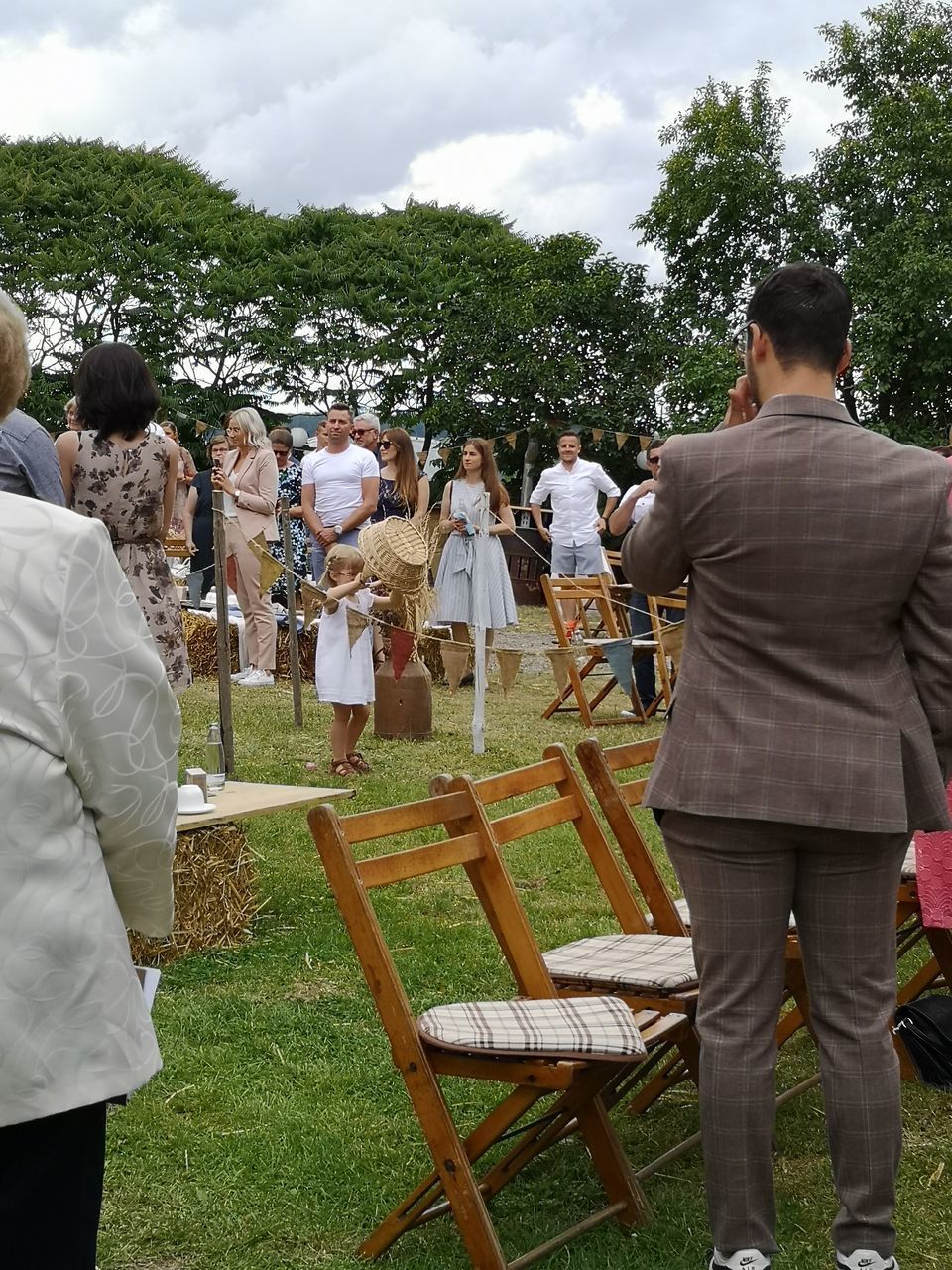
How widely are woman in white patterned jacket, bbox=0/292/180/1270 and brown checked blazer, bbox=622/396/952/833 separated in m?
1.16

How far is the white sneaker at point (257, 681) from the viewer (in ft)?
37.7

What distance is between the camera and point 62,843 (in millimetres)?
1862

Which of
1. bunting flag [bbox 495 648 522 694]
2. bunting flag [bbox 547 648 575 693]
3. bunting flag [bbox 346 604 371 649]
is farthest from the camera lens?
bunting flag [bbox 547 648 575 693]

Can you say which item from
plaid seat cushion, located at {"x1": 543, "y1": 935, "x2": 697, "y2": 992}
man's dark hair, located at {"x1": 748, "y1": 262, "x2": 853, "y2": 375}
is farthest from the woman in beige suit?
man's dark hair, located at {"x1": 748, "y1": 262, "x2": 853, "y2": 375}

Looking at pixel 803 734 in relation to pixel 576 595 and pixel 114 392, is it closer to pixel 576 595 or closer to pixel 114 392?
pixel 114 392

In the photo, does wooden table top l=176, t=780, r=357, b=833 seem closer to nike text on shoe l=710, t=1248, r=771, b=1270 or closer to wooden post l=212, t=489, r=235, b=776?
wooden post l=212, t=489, r=235, b=776

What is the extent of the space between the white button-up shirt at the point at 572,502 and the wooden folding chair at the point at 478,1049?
416 inches

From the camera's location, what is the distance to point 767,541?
2.67 m

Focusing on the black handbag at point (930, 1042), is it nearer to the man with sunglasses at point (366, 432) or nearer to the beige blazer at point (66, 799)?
the beige blazer at point (66, 799)

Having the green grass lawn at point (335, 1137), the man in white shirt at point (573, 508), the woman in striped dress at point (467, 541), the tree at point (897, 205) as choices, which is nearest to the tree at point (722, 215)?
the tree at point (897, 205)

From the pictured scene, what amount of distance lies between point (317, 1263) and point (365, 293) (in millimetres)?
33772

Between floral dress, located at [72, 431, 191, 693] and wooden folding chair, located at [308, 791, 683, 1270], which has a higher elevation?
floral dress, located at [72, 431, 191, 693]

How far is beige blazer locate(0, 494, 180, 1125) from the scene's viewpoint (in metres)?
1.81

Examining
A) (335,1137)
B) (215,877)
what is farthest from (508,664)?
(335,1137)
